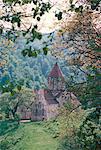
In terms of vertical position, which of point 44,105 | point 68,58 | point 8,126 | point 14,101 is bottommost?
point 8,126

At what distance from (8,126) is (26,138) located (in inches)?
512

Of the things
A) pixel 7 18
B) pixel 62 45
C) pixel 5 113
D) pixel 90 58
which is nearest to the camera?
pixel 7 18

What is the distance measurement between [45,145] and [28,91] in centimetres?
2527

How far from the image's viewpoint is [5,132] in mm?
56625

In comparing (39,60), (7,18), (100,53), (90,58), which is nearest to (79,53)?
(90,58)

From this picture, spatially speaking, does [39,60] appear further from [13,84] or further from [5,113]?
[13,84]

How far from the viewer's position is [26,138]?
47.6 metres

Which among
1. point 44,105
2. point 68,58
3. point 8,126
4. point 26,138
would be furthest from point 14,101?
point 68,58

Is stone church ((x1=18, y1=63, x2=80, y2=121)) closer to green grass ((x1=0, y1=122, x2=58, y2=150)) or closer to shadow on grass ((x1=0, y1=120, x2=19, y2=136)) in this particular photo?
shadow on grass ((x1=0, y1=120, x2=19, y2=136))

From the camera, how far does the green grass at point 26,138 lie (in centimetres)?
4310

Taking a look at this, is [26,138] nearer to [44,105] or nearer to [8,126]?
[8,126]

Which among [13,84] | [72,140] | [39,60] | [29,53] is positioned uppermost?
[29,53]

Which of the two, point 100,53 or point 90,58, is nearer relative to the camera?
point 100,53

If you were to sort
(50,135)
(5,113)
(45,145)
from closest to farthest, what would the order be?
(45,145), (50,135), (5,113)
